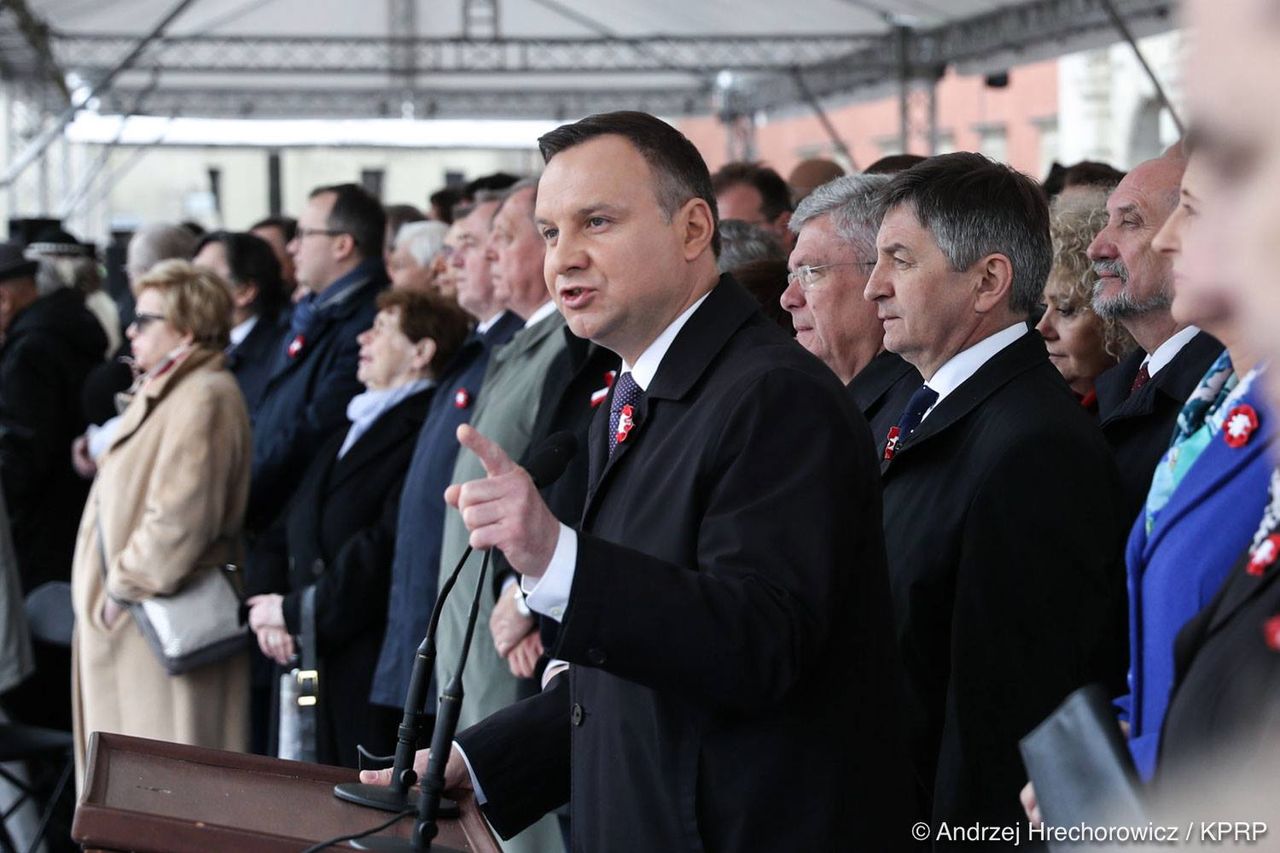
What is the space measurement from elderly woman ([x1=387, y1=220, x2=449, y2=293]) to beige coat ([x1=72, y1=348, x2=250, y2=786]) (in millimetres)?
1332

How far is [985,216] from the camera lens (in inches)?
109

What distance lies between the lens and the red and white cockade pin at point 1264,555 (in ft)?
4.19

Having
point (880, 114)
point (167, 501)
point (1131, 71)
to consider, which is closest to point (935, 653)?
point (167, 501)

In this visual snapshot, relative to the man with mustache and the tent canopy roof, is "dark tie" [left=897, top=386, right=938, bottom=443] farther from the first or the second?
the tent canopy roof

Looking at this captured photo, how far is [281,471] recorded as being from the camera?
5109 mm

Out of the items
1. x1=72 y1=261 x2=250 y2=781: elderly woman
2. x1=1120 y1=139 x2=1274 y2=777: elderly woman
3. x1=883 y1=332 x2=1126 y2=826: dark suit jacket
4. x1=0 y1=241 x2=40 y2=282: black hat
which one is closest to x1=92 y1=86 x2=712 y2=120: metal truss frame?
x1=0 y1=241 x2=40 y2=282: black hat

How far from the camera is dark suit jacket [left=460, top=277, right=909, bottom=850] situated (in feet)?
5.85

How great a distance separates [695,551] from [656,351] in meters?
0.34

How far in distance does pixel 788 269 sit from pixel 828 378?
1.52 meters

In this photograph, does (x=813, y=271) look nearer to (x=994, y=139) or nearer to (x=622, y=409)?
(x=622, y=409)

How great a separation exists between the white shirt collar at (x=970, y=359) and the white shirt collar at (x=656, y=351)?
677mm

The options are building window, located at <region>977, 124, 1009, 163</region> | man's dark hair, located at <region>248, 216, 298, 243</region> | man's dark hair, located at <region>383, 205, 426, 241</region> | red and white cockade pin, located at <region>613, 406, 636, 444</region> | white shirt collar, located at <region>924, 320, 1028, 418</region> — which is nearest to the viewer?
red and white cockade pin, located at <region>613, 406, 636, 444</region>

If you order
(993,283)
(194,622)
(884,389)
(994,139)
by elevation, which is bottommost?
(194,622)

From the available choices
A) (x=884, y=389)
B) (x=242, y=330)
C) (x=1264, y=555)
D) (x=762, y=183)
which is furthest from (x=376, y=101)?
(x=1264, y=555)
